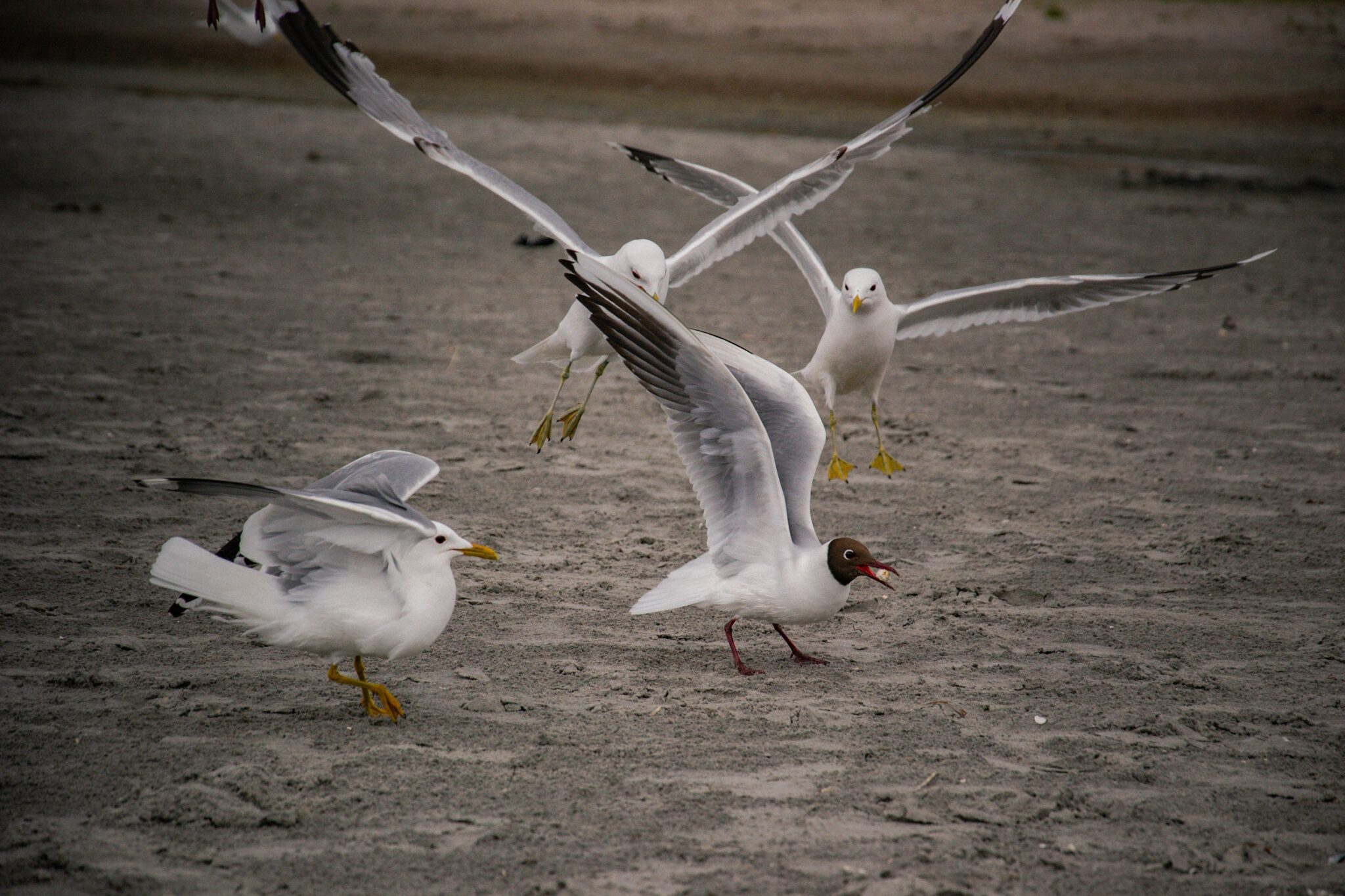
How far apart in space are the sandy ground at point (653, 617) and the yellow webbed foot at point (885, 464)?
0.26ft

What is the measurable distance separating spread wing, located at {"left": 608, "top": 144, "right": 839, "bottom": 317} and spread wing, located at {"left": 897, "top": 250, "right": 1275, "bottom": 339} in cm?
40

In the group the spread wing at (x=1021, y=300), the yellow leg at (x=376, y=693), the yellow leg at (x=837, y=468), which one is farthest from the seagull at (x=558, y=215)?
the yellow leg at (x=376, y=693)

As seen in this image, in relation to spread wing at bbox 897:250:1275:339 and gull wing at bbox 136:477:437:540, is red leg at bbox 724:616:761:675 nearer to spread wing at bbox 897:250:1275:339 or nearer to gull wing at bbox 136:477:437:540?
gull wing at bbox 136:477:437:540

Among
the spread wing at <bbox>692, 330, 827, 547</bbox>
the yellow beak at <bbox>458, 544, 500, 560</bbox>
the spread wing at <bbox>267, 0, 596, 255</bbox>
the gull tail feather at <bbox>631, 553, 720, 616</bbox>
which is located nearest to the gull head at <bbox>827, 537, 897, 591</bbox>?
the spread wing at <bbox>692, 330, 827, 547</bbox>

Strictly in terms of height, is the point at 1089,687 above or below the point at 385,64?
below

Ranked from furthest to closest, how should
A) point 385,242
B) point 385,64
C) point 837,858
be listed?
1. point 385,64
2. point 385,242
3. point 837,858

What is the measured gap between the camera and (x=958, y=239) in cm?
1160

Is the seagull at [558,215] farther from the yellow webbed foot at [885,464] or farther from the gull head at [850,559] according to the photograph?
the gull head at [850,559]

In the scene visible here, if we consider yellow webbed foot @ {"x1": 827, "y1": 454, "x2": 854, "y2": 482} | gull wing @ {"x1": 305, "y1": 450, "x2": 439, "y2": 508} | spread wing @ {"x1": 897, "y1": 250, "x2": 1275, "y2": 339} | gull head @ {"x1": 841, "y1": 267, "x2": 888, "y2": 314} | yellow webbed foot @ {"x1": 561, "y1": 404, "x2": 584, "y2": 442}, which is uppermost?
spread wing @ {"x1": 897, "y1": 250, "x2": 1275, "y2": 339}

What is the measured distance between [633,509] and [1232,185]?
36.4ft

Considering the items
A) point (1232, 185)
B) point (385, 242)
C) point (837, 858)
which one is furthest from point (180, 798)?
point (1232, 185)

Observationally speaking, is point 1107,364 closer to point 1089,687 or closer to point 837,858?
point 1089,687

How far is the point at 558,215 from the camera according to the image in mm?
5879

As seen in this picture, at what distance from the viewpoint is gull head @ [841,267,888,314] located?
5793 mm
